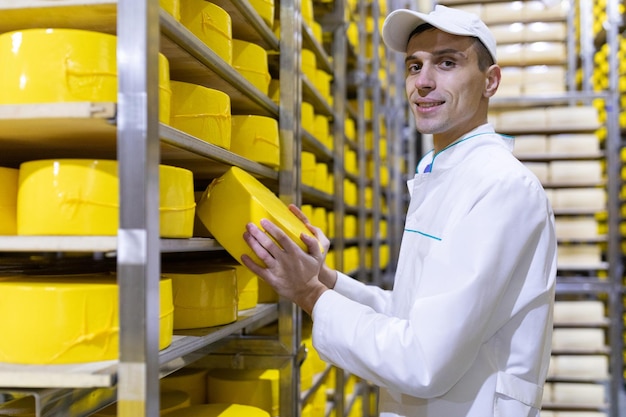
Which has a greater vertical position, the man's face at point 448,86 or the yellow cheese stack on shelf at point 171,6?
the yellow cheese stack on shelf at point 171,6

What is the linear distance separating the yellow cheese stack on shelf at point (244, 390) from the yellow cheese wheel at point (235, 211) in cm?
65

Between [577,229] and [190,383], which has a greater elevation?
[577,229]

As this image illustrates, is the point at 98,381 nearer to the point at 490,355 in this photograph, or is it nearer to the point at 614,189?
the point at 490,355

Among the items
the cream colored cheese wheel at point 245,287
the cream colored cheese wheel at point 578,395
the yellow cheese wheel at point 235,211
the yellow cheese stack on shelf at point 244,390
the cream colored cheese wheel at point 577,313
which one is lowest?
the cream colored cheese wheel at point 578,395

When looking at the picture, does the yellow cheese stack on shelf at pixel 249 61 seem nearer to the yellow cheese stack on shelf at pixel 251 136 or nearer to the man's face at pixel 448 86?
the yellow cheese stack on shelf at pixel 251 136

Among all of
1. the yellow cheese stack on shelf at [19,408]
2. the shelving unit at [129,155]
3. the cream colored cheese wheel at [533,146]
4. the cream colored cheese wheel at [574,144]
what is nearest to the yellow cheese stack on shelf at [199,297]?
the shelving unit at [129,155]

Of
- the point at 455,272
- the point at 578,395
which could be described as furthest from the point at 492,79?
the point at 578,395

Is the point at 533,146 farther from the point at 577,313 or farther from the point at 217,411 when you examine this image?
the point at 217,411

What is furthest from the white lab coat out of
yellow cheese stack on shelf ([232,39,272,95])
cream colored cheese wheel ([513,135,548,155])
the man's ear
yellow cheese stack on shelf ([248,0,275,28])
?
cream colored cheese wheel ([513,135,548,155])

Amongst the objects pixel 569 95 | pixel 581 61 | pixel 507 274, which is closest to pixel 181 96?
pixel 507 274

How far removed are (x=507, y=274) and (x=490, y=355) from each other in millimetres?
226

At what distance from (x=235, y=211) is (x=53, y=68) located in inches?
21.0

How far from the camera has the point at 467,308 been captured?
137 cm

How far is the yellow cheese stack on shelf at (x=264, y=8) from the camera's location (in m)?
2.08
